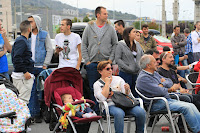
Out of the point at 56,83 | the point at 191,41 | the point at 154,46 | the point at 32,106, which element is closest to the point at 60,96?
the point at 56,83

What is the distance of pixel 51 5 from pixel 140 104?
3692 inches

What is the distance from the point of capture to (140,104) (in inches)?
237

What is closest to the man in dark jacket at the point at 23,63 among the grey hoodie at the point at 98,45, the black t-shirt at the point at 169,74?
the grey hoodie at the point at 98,45

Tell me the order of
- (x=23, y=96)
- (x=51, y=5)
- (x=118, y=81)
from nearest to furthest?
1. (x=118, y=81)
2. (x=23, y=96)
3. (x=51, y=5)

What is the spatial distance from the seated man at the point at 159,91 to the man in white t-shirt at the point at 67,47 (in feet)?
6.94

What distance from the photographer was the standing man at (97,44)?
25.9 feet

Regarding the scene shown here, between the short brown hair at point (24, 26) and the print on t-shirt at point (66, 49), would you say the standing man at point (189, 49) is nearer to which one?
the print on t-shirt at point (66, 49)

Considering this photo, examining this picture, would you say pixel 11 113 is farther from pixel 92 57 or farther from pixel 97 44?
pixel 97 44

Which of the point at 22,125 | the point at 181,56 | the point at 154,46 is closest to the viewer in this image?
the point at 22,125

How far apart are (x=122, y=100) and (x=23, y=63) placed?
8.57ft

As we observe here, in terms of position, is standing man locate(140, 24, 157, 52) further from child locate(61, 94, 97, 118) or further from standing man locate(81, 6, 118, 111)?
child locate(61, 94, 97, 118)

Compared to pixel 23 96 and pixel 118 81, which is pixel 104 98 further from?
pixel 23 96

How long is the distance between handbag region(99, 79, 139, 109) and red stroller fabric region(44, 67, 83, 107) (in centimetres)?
79

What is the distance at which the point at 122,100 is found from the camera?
599cm
